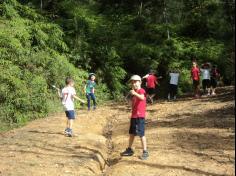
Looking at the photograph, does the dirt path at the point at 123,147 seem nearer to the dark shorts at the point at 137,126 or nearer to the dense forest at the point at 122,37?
the dark shorts at the point at 137,126

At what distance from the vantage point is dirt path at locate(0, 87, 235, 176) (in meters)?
9.31

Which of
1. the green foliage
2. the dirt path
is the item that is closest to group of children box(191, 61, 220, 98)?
the dirt path

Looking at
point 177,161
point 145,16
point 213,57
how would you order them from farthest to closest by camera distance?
point 145,16, point 213,57, point 177,161

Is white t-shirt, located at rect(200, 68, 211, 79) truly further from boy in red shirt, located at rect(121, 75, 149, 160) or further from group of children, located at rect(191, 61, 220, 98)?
boy in red shirt, located at rect(121, 75, 149, 160)

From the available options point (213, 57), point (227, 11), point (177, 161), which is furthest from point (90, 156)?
point (213, 57)

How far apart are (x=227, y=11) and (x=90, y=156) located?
1239cm

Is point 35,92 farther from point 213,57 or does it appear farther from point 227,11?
point 213,57

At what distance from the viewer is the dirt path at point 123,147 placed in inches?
367

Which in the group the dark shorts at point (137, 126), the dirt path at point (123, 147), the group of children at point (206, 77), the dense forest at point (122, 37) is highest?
the dense forest at point (122, 37)

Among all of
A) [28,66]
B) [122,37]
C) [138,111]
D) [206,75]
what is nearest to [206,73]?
[206,75]

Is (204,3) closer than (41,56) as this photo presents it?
No

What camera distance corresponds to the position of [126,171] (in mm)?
9250

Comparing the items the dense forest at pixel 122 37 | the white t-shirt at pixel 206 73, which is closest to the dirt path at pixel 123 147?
the white t-shirt at pixel 206 73

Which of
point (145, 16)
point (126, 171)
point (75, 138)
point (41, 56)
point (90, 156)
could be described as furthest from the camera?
point (145, 16)
